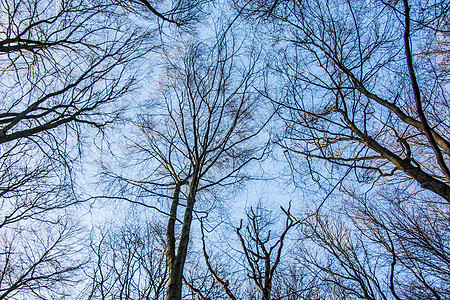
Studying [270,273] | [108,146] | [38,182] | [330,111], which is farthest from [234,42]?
[38,182]

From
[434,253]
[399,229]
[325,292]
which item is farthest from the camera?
[325,292]

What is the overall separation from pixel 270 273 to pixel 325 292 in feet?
17.3

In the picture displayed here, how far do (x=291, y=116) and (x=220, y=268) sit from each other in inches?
218

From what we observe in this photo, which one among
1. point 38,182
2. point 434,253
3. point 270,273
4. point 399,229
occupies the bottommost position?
point 270,273

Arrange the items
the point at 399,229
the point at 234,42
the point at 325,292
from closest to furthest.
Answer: the point at 234,42 → the point at 399,229 → the point at 325,292

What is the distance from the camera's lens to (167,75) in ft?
17.7

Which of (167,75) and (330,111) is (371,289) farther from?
(167,75)

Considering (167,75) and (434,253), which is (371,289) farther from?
(167,75)

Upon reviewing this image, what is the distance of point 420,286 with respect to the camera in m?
5.70

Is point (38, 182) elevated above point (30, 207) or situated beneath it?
elevated above

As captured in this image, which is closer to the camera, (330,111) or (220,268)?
(330,111)

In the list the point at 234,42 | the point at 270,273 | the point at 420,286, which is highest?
the point at 234,42

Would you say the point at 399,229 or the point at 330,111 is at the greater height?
the point at 330,111

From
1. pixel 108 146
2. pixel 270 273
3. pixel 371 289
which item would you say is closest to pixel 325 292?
pixel 371 289
